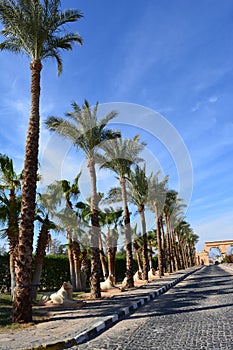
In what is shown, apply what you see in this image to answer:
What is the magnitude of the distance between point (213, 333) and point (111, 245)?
87.3 ft

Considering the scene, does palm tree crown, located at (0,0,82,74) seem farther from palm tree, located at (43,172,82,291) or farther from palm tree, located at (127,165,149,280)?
palm tree, located at (127,165,149,280)

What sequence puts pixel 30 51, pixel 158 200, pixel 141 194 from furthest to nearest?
pixel 158 200
pixel 141 194
pixel 30 51

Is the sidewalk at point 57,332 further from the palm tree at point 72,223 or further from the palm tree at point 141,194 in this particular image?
the palm tree at point 141,194

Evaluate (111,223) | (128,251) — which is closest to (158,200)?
(111,223)

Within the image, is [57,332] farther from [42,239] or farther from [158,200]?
[158,200]

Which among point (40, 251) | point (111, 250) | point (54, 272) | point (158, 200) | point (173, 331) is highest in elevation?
point (158, 200)

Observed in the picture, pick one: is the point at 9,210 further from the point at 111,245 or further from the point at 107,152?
the point at 111,245

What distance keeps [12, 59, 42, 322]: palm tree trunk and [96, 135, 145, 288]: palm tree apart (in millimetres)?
10799

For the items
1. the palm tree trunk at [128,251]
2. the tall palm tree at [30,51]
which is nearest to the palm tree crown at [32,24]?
the tall palm tree at [30,51]

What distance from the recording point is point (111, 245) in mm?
32969

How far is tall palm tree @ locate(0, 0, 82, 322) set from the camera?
974 centimetres

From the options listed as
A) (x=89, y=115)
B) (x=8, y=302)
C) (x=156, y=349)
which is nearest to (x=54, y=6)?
(x=89, y=115)

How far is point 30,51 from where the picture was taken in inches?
485

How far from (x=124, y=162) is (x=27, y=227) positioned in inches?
570
